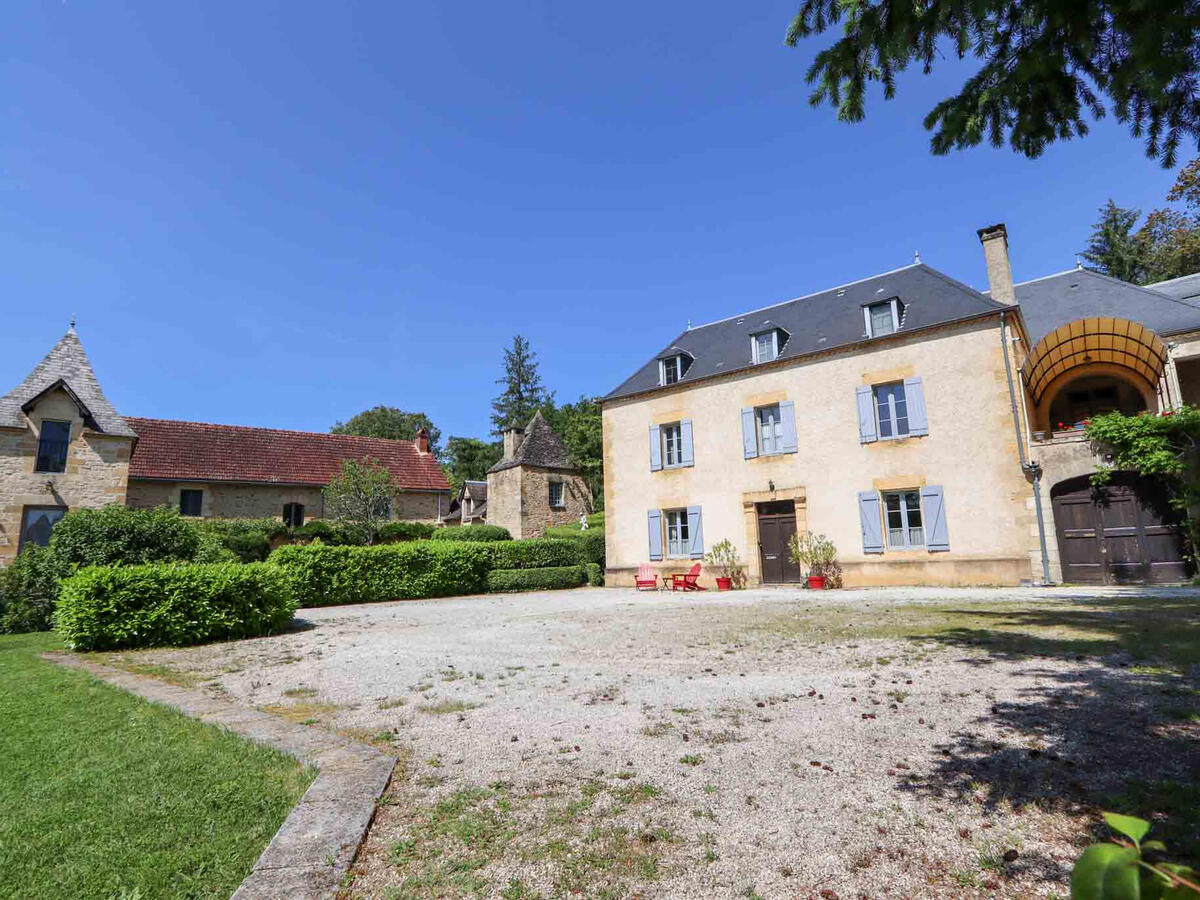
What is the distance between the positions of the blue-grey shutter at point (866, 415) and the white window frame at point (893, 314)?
1.50m

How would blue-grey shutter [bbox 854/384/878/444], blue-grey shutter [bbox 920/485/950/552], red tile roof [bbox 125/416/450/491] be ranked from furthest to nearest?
red tile roof [bbox 125/416/450/491]
blue-grey shutter [bbox 854/384/878/444]
blue-grey shutter [bbox 920/485/950/552]

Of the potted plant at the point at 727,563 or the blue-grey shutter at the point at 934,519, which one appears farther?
the potted plant at the point at 727,563

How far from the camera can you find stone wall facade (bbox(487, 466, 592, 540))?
90.9 feet

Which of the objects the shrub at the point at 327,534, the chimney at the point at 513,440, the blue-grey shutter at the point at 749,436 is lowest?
the shrub at the point at 327,534

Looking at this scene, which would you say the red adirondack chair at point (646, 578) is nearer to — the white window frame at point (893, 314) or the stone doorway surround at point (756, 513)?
the stone doorway surround at point (756, 513)

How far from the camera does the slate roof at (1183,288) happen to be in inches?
647

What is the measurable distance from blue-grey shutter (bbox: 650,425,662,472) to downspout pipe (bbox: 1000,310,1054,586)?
9.24 meters

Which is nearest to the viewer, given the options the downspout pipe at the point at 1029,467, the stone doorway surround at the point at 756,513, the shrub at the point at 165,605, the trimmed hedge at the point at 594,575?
the shrub at the point at 165,605

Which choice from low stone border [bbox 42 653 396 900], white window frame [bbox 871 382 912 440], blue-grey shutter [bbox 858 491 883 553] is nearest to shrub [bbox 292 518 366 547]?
blue-grey shutter [bbox 858 491 883 553]

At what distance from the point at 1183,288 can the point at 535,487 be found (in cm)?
2248

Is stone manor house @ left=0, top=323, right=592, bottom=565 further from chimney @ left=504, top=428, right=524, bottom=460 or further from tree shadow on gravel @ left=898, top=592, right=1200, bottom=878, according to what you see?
tree shadow on gravel @ left=898, top=592, right=1200, bottom=878

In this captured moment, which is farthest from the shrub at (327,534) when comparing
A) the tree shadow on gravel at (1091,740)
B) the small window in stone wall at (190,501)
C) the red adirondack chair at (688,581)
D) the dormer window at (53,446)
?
the tree shadow on gravel at (1091,740)

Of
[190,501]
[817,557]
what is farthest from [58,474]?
[817,557]

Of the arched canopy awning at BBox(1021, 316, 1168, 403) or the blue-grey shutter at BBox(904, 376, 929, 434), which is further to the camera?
the blue-grey shutter at BBox(904, 376, 929, 434)
